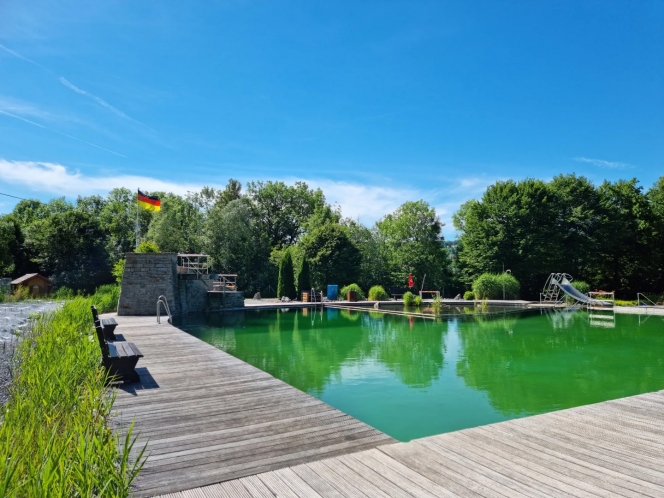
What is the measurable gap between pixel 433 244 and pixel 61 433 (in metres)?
24.5

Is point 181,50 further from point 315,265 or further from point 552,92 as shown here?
point 315,265

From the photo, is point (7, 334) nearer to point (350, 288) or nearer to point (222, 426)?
point (222, 426)

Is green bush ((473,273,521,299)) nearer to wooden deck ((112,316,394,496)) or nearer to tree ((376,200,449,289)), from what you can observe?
tree ((376,200,449,289))

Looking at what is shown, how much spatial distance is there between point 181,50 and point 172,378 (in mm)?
8589

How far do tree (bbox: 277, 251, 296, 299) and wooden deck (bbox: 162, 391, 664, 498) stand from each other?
18043 millimetres

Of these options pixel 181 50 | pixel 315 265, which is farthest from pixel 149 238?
pixel 181 50

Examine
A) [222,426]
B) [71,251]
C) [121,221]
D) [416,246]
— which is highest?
[121,221]

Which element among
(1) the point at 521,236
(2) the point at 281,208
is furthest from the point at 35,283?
(1) the point at 521,236

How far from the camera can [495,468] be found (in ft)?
8.16

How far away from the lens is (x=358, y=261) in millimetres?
23078

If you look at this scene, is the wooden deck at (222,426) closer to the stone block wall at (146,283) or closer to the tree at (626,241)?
the stone block wall at (146,283)

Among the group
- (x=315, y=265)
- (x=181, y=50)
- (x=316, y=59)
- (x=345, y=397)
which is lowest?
(x=345, y=397)

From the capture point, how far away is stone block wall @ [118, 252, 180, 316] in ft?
41.0

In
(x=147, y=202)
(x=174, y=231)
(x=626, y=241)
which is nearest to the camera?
(x=147, y=202)
